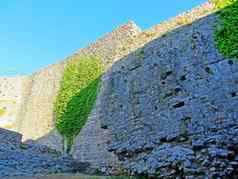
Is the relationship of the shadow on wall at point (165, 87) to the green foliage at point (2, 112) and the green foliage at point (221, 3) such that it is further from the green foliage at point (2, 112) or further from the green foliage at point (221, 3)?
the green foliage at point (2, 112)

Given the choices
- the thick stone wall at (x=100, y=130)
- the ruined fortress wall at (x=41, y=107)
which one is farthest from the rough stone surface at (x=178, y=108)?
the ruined fortress wall at (x=41, y=107)

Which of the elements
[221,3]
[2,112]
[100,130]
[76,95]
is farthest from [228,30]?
[2,112]

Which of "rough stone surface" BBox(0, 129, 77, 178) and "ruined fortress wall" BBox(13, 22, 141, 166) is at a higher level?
"ruined fortress wall" BBox(13, 22, 141, 166)

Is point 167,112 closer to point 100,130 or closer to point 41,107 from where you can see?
point 100,130

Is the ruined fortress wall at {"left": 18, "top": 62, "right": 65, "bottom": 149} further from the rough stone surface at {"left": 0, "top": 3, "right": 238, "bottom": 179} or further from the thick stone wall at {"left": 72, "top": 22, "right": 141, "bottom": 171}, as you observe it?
the rough stone surface at {"left": 0, "top": 3, "right": 238, "bottom": 179}

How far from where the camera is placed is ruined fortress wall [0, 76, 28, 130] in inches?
→ 827

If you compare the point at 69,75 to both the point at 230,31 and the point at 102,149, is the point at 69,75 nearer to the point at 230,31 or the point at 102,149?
the point at 102,149

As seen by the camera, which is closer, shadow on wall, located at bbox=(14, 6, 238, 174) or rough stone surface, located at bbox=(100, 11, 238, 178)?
rough stone surface, located at bbox=(100, 11, 238, 178)

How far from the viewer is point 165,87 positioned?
31.2ft

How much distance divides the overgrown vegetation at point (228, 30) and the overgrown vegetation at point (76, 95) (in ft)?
23.8

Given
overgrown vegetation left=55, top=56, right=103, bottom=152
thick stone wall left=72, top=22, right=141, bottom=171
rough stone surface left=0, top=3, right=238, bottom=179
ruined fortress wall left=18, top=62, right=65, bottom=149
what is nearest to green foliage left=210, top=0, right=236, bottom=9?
rough stone surface left=0, top=3, right=238, bottom=179

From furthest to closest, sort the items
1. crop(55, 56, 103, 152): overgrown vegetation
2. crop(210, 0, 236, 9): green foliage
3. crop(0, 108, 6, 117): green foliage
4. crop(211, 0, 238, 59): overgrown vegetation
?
crop(0, 108, 6, 117): green foliage → crop(55, 56, 103, 152): overgrown vegetation → crop(210, 0, 236, 9): green foliage → crop(211, 0, 238, 59): overgrown vegetation

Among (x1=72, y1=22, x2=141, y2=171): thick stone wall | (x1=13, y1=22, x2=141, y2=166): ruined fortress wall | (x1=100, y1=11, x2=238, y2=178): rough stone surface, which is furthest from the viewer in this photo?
(x1=13, y1=22, x2=141, y2=166): ruined fortress wall

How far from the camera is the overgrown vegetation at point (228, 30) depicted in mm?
8117
